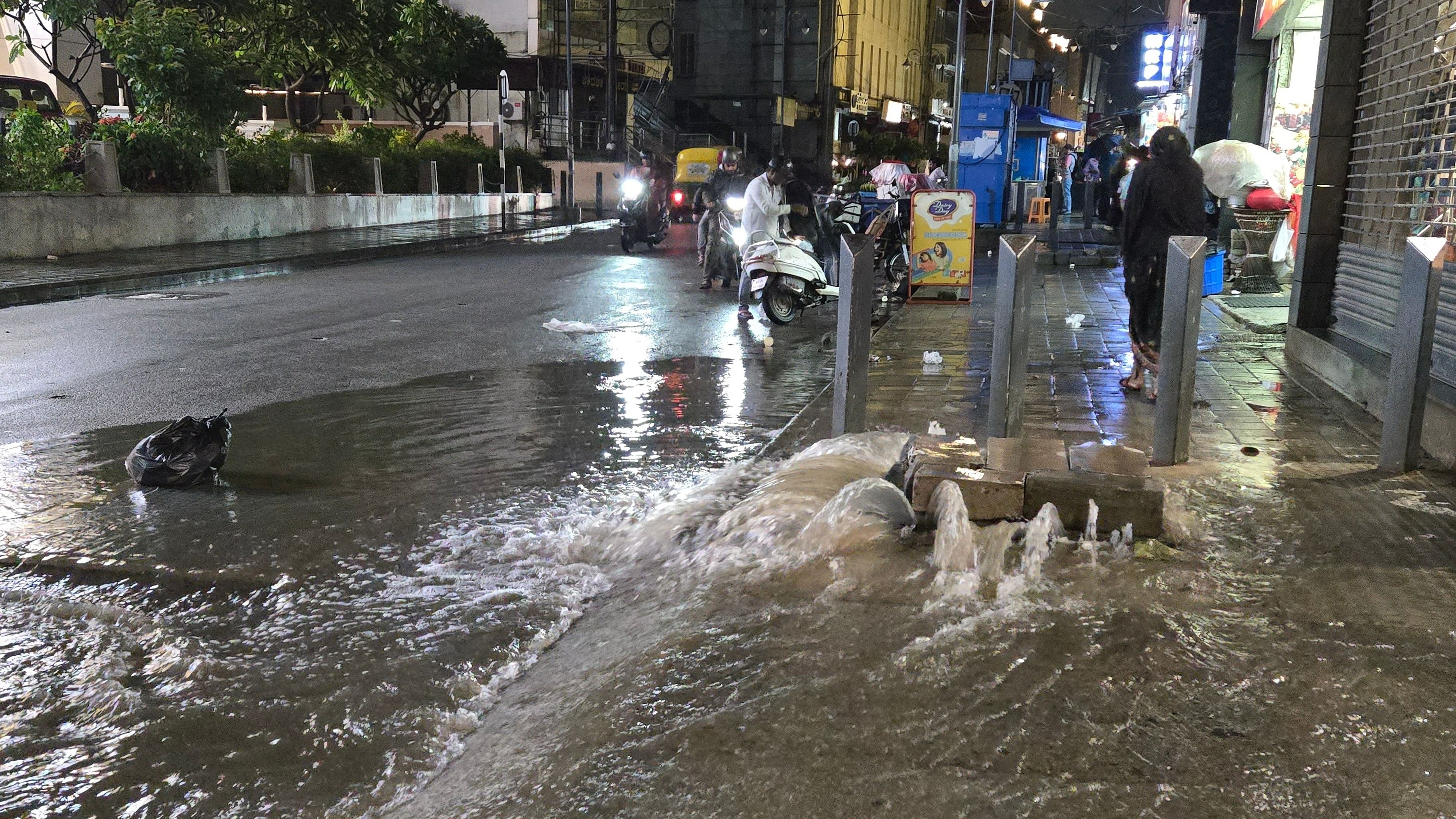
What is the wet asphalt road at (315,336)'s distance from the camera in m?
8.02

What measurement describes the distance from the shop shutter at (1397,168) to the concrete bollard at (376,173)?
23910 mm

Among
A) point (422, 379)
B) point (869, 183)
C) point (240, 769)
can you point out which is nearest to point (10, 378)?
point (422, 379)

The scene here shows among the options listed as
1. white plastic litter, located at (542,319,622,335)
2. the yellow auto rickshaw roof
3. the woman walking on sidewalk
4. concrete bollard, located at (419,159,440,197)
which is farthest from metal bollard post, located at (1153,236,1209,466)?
concrete bollard, located at (419,159,440,197)

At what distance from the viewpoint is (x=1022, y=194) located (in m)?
26.9

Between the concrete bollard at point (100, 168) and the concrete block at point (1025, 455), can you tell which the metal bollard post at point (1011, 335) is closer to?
the concrete block at point (1025, 455)

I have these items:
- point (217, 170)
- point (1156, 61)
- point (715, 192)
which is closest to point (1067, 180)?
point (1156, 61)

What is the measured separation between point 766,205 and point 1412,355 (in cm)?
823

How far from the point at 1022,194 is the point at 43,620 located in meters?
25.3

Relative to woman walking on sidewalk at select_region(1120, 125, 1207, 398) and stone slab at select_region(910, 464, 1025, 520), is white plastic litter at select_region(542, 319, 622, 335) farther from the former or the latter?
stone slab at select_region(910, 464, 1025, 520)

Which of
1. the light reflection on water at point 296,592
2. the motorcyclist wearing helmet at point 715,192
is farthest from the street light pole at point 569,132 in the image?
the light reflection on water at point 296,592

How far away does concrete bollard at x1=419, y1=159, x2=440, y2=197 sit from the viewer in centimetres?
3231

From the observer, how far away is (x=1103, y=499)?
15.2 feet

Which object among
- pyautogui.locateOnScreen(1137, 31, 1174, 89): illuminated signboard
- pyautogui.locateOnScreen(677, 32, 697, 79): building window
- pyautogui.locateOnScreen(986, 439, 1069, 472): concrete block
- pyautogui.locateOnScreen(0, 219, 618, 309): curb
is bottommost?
pyautogui.locateOnScreen(0, 219, 618, 309): curb

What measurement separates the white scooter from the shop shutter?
5.03 metres
